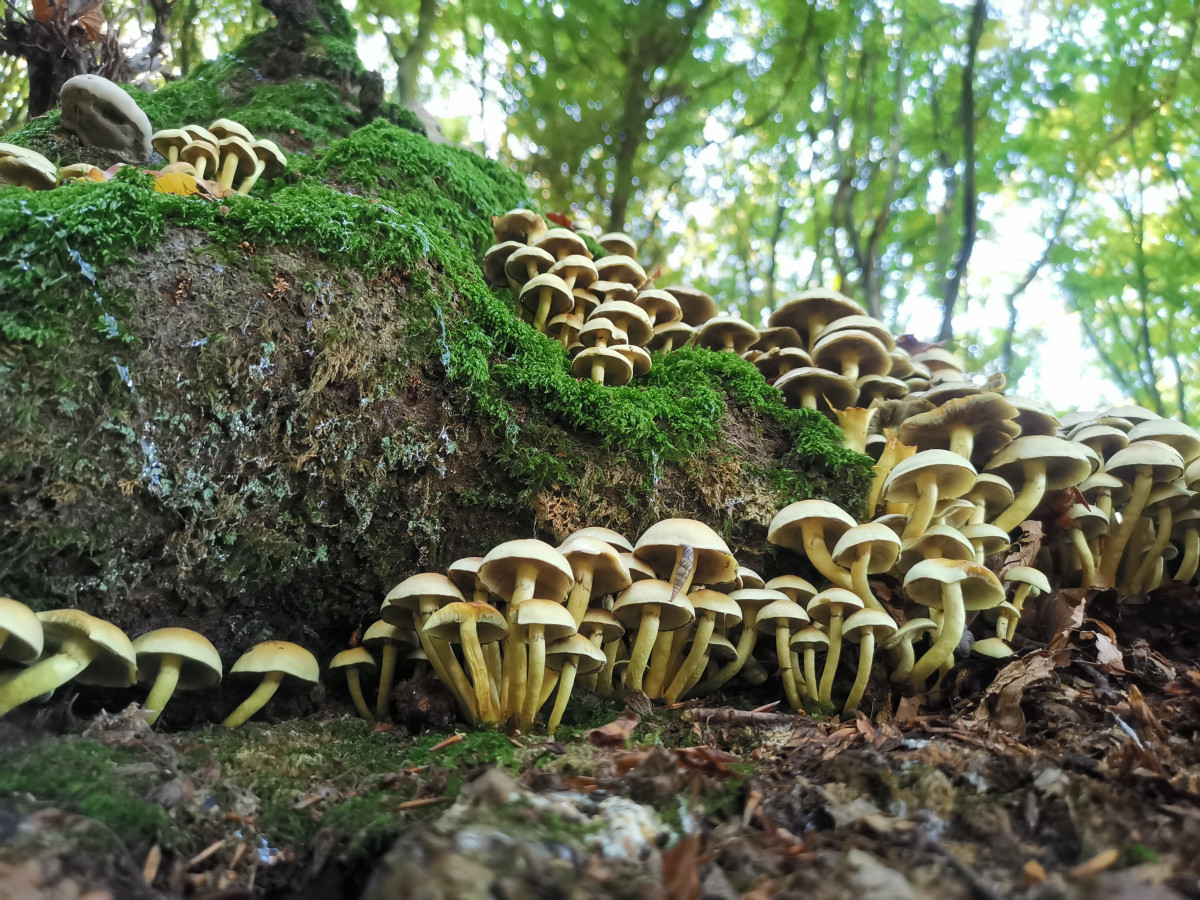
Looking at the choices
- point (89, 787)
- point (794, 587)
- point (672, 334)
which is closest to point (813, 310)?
point (672, 334)

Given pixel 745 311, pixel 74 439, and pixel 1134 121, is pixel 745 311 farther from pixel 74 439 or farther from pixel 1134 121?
pixel 74 439

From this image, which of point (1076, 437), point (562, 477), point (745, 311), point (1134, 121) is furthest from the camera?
point (745, 311)

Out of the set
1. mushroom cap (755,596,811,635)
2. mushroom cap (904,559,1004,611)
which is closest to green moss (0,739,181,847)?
mushroom cap (755,596,811,635)

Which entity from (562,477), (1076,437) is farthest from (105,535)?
(1076,437)

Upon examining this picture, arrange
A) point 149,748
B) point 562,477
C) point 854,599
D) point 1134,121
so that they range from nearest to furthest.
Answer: point 149,748
point 854,599
point 562,477
point 1134,121

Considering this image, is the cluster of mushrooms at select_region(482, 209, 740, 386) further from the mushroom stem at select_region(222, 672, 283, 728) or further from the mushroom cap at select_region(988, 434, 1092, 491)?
the mushroom stem at select_region(222, 672, 283, 728)

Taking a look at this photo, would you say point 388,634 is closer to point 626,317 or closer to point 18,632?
point 18,632

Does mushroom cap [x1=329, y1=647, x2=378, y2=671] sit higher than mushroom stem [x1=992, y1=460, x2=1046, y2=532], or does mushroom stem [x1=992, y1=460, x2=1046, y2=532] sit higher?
mushroom stem [x1=992, y1=460, x2=1046, y2=532]
